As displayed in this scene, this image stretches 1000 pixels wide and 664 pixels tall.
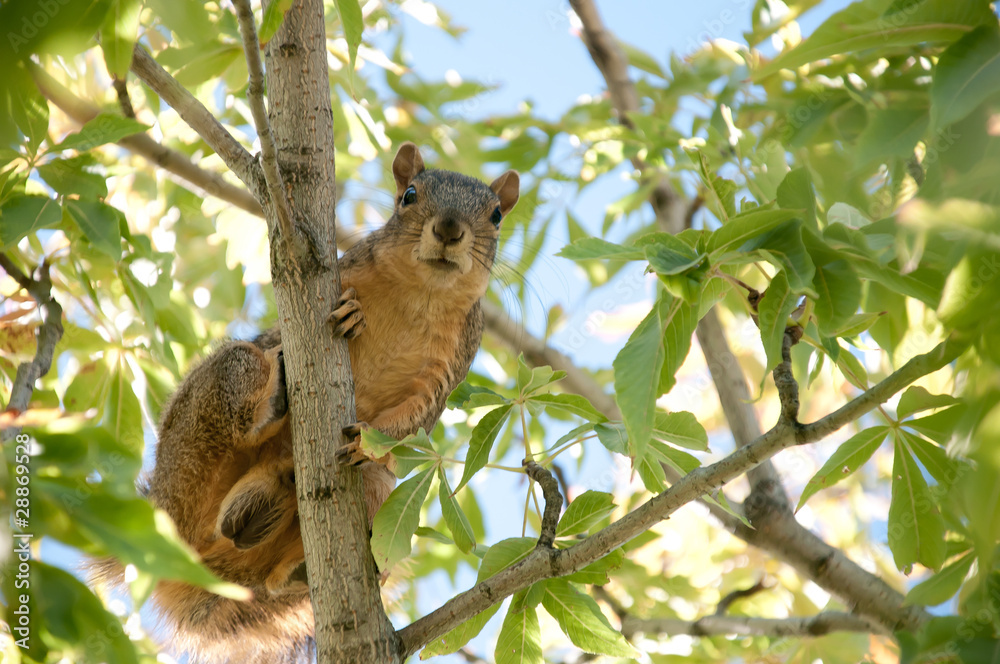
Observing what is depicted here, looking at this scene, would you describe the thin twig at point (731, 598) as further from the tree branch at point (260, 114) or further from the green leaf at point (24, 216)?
the green leaf at point (24, 216)

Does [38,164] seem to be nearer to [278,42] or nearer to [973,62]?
[278,42]

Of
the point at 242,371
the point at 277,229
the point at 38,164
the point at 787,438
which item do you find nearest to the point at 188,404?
the point at 242,371

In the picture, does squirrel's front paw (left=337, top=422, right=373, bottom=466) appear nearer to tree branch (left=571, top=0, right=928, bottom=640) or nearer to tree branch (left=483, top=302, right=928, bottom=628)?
tree branch (left=571, top=0, right=928, bottom=640)

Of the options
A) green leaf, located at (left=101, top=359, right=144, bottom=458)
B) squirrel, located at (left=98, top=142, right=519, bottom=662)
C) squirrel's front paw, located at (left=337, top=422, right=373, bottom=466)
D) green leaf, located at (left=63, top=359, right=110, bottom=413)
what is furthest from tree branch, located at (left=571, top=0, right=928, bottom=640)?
green leaf, located at (left=63, top=359, right=110, bottom=413)

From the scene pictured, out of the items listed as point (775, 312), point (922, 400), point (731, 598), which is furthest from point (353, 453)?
point (731, 598)

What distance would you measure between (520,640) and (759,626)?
1182mm

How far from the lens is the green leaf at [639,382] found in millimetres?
1309

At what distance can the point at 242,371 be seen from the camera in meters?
2.62

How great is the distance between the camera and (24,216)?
2092mm

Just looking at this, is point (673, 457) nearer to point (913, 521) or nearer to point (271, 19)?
point (913, 521)

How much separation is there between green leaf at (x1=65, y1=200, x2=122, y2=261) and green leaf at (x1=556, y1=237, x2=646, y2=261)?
135 centimetres

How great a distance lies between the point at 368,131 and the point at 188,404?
1.18m

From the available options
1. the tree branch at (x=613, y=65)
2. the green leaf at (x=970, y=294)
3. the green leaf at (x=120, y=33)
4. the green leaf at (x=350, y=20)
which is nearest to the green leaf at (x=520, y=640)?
the green leaf at (x=970, y=294)

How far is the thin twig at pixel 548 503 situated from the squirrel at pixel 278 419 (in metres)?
0.62
